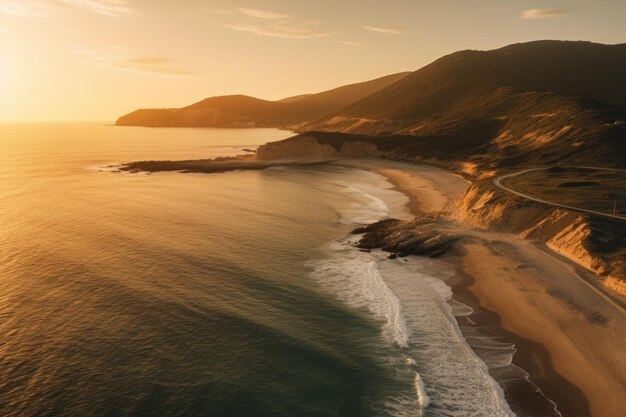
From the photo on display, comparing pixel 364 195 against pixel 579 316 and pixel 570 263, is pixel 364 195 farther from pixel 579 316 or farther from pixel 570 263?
A: pixel 579 316

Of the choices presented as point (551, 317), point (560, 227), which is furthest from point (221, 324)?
point (560, 227)

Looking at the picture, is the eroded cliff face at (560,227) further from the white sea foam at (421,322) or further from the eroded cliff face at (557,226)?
the white sea foam at (421,322)

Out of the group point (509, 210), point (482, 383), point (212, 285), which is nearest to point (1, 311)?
point (212, 285)

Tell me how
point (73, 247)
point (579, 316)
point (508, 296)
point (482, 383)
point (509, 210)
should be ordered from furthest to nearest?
1. point (509, 210)
2. point (73, 247)
3. point (508, 296)
4. point (579, 316)
5. point (482, 383)

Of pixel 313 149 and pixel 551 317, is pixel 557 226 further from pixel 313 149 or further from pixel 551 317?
pixel 313 149

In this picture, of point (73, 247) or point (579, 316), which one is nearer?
point (579, 316)

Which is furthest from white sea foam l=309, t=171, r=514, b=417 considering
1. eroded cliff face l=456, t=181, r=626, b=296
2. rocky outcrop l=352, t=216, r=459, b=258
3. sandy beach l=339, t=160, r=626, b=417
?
eroded cliff face l=456, t=181, r=626, b=296
